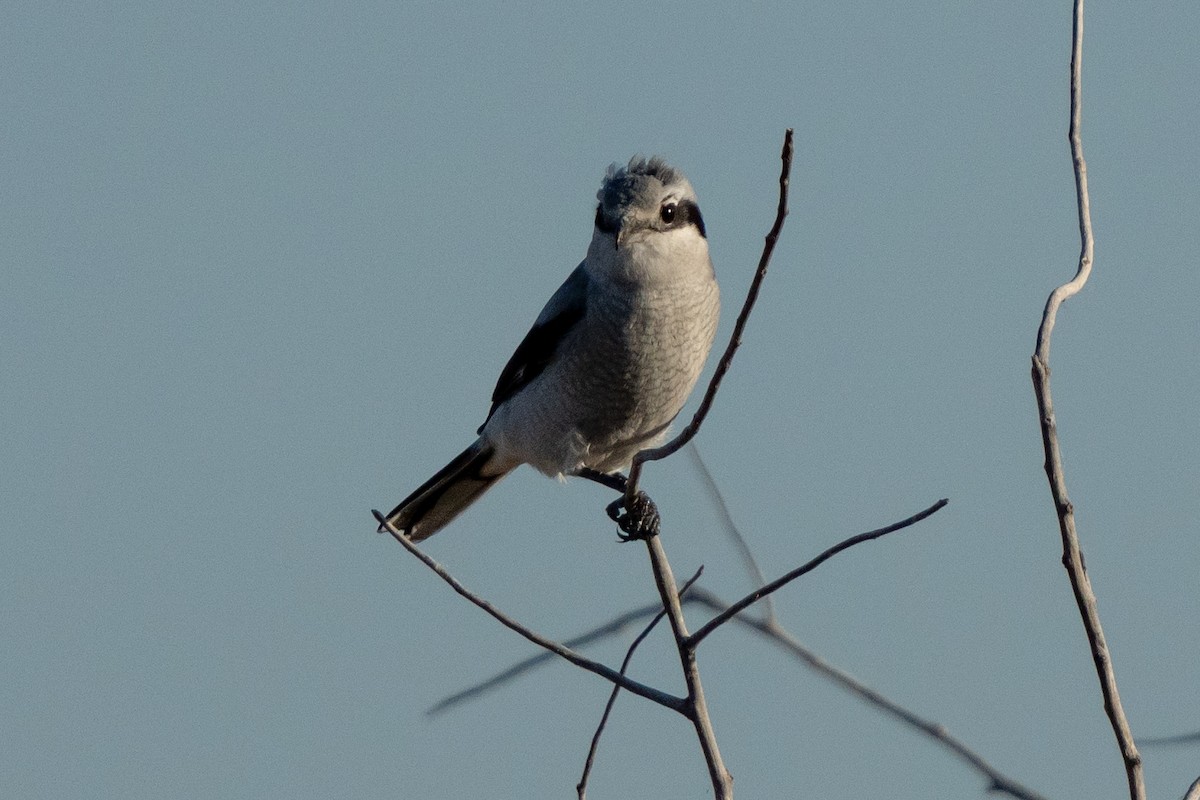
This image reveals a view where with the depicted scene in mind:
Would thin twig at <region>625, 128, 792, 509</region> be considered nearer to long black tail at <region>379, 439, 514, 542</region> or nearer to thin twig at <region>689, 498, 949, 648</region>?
thin twig at <region>689, 498, 949, 648</region>

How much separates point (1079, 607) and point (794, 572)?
1.43 feet

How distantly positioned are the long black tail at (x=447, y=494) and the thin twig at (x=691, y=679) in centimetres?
254

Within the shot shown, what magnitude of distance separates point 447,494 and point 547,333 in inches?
36.9

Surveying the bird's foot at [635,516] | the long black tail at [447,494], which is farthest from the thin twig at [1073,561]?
the long black tail at [447,494]

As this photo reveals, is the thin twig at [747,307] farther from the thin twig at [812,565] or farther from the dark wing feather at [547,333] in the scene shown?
the dark wing feather at [547,333]

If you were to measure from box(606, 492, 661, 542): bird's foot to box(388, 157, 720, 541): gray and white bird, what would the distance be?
15.4 inches

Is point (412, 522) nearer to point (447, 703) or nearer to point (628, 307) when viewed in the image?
point (628, 307)

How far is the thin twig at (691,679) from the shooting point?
2365mm

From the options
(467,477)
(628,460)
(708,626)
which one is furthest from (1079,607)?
(467,477)

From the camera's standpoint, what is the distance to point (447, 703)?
2.69 m

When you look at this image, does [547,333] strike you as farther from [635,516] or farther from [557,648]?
[557,648]

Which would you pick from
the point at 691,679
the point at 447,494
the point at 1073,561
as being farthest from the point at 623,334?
the point at 1073,561

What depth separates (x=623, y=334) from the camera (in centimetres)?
467

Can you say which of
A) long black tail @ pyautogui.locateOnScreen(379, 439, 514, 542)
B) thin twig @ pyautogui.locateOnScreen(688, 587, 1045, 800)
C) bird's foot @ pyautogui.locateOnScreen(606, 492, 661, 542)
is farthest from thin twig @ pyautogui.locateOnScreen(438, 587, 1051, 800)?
long black tail @ pyautogui.locateOnScreen(379, 439, 514, 542)
